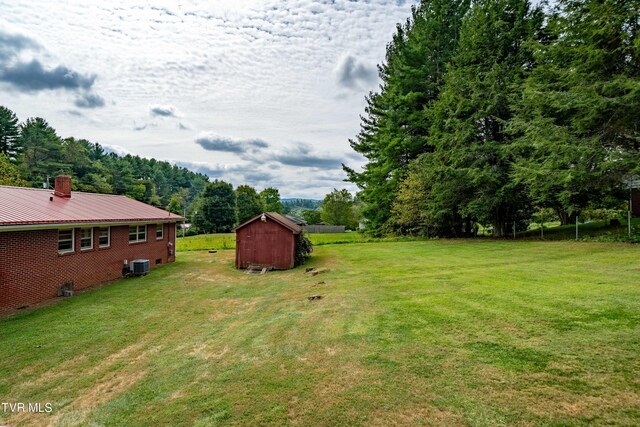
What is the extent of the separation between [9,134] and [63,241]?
63.5 metres

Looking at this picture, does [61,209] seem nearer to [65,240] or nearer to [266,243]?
[65,240]

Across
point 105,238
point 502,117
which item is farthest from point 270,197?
point 105,238

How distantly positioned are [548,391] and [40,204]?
52.6ft

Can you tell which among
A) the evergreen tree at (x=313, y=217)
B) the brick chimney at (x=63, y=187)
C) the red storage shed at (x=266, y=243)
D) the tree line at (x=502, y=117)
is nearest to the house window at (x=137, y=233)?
the brick chimney at (x=63, y=187)

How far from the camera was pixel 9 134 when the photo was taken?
55.4 metres

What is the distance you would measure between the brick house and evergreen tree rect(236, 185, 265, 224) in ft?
147

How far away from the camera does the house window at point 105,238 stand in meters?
13.9

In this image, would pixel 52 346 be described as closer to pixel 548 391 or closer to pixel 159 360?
pixel 159 360

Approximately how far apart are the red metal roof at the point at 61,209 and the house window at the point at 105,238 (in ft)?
1.95

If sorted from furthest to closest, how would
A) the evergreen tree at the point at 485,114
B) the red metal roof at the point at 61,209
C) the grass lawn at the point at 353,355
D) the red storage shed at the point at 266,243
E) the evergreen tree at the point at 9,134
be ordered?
1. the evergreen tree at the point at 9,134
2. the evergreen tree at the point at 485,114
3. the red storage shed at the point at 266,243
4. the red metal roof at the point at 61,209
5. the grass lawn at the point at 353,355

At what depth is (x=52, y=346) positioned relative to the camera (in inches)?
273

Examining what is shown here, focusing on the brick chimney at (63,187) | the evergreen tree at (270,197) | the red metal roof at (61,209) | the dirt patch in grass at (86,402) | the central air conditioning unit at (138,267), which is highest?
the evergreen tree at (270,197)

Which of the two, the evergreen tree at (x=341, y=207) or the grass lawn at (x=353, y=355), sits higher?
the evergreen tree at (x=341, y=207)

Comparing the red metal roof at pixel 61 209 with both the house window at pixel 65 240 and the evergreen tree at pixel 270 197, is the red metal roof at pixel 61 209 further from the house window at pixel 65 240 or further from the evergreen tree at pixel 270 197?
the evergreen tree at pixel 270 197
